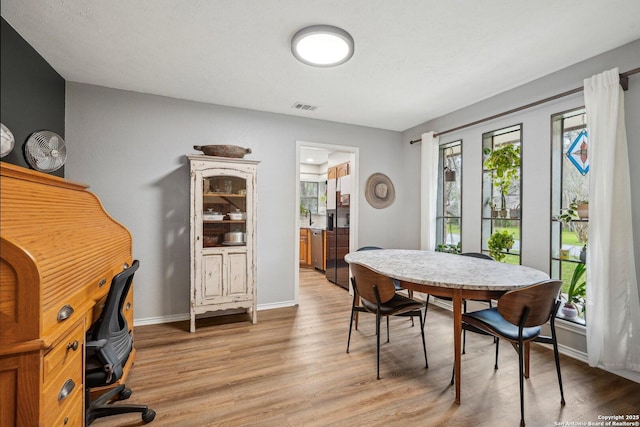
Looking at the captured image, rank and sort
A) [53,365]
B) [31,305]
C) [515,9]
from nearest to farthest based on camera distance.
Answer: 1. [31,305]
2. [53,365]
3. [515,9]

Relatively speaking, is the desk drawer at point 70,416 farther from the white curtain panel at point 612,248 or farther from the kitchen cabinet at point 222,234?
the white curtain panel at point 612,248

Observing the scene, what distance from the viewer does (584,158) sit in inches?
100

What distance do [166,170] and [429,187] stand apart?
10.5ft

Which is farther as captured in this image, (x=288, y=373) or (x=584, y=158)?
(x=584, y=158)

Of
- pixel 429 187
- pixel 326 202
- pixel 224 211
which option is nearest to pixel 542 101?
pixel 429 187

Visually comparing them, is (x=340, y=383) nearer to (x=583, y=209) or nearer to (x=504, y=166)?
(x=583, y=209)

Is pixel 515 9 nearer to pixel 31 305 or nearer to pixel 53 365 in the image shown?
pixel 31 305

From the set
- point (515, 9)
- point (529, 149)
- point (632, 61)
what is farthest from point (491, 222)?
point (515, 9)

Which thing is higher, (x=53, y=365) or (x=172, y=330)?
(x=53, y=365)

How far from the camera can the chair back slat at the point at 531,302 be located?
5.41ft

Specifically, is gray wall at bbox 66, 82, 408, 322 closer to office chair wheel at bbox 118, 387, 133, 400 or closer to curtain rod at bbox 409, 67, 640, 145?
office chair wheel at bbox 118, 387, 133, 400

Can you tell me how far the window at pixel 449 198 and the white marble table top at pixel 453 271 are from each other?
42.6 inches

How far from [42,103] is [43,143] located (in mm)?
472

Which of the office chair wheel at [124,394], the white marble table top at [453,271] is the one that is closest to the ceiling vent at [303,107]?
the white marble table top at [453,271]
